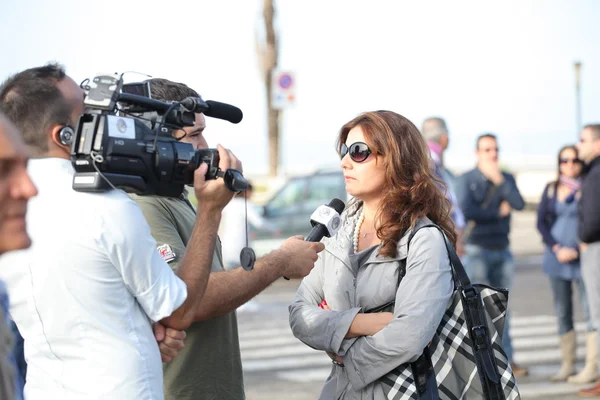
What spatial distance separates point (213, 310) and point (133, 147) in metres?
0.73

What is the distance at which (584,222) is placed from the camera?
6.32 metres

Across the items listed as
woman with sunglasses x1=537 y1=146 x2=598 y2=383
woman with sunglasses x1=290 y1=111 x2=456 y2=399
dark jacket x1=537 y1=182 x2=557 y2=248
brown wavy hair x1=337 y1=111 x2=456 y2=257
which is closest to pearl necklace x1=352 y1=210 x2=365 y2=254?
woman with sunglasses x1=290 y1=111 x2=456 y2=399

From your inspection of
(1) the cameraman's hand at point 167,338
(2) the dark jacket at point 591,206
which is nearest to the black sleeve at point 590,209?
(2) the dark jacket at point 591,206

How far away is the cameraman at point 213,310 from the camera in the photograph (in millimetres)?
2875

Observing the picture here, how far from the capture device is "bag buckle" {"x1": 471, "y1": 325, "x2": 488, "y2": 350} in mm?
2994

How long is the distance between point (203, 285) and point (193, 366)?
0.57m

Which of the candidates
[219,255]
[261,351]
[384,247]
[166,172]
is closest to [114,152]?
[166,172]

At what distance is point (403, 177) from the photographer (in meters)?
3.33

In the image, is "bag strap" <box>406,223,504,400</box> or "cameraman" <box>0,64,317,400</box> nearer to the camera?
"cameraman" <box>0,64,317,400</box>

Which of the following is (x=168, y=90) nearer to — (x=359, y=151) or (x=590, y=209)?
(x=359, y=151)

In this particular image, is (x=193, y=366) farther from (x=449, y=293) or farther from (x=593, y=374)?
(x=593, y=374)

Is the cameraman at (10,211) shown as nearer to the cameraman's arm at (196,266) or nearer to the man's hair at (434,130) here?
the cameraman's arm at (196,266)

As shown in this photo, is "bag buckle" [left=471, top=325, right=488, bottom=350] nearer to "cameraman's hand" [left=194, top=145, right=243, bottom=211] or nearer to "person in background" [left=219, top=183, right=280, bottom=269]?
"cameraman's hand" [left=194, top=145, right=243, bottom=211]

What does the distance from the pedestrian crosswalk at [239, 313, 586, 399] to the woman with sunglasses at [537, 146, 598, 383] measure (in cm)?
25
